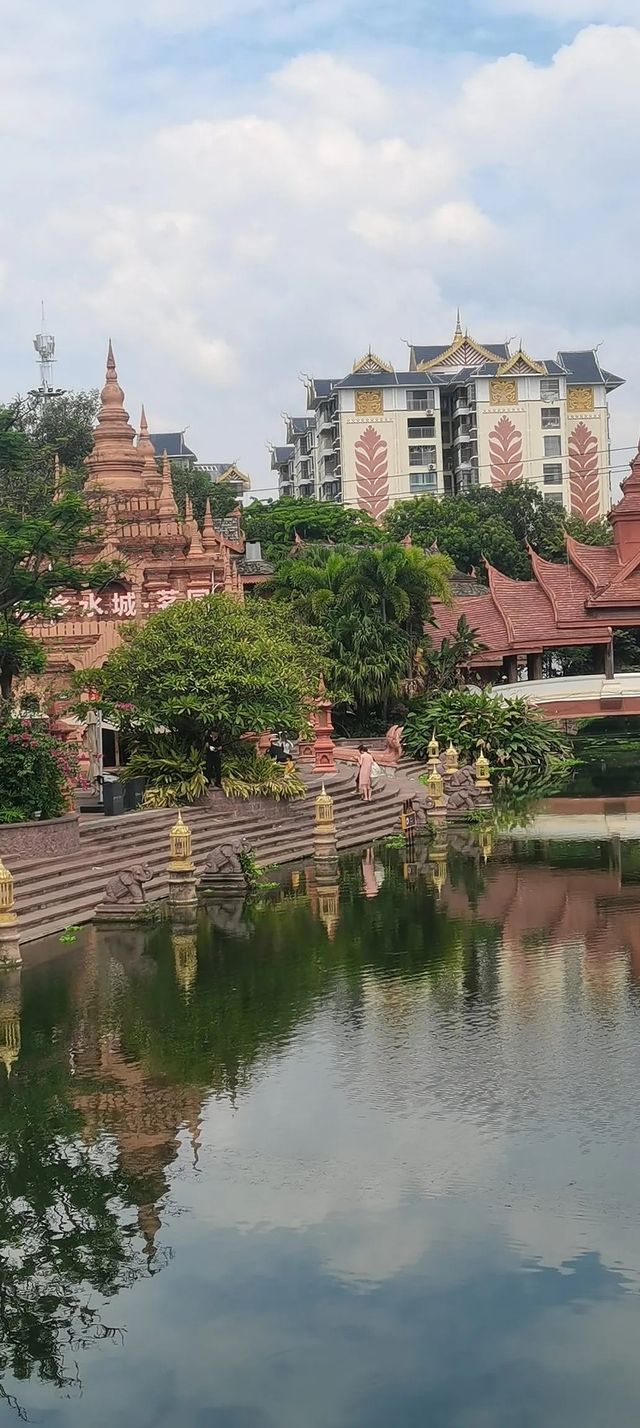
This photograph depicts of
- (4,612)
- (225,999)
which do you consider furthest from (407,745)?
(225,999)

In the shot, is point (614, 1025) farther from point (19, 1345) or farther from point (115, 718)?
point (115, 718)

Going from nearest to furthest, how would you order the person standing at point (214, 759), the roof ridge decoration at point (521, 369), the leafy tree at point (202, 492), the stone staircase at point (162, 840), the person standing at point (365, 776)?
the stone staircase at point (162, 840), the person standing at point (214, 759), the person standing at point (365, 776), the leafy tree at point (202, 492), the roof ridge decoration at point (521, 369)

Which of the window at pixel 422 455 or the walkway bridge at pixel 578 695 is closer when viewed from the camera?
the walkway bridge at pixel 578 695

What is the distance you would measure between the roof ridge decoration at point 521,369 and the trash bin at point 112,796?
68.6 m

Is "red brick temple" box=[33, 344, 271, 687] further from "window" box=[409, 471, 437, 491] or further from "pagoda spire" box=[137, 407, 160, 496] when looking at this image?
"window" box=[409, 471, 437, 491]

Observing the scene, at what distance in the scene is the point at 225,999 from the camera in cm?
1433

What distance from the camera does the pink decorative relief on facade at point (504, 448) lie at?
289 ft

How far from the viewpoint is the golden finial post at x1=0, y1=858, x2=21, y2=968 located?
15680 millimetres

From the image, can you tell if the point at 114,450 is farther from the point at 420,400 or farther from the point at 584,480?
the point at 584,480

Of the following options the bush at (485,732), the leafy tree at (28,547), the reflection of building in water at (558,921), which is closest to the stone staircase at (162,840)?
the leafy tree at (28,547)

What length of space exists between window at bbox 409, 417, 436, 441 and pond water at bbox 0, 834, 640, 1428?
76319mm

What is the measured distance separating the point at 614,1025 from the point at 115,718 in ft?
44.1

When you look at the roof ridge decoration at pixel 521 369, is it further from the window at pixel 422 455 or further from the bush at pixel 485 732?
the bush at pixel 485 732

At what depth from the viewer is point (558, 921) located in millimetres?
17812
